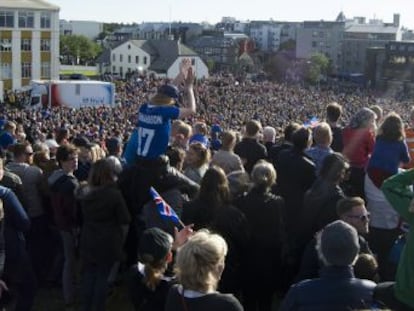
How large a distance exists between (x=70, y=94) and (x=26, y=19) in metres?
16.7

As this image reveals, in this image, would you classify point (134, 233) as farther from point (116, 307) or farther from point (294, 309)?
point (294, 309)

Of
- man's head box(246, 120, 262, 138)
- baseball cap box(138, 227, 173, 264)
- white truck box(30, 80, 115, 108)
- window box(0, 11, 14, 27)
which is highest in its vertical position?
window box(0, 11, 14, 27)

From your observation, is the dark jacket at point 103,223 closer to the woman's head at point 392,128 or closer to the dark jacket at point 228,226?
the dark jacket at point 228,226

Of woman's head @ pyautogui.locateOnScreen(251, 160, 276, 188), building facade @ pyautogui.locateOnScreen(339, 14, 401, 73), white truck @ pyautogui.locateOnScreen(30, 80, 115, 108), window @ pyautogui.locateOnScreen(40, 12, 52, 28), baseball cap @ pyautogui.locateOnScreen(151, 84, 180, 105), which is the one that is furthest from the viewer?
building facade @ pyautogui.locateOnScreen(339, 14, 401, 73)

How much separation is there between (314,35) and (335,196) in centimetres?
11110

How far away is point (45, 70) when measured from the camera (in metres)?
58.3

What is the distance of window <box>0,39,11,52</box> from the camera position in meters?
56.2

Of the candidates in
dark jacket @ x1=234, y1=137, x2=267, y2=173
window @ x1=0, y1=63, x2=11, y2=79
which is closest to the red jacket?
dark jacket @ x1=234, y1=137, x2=267, y2=173

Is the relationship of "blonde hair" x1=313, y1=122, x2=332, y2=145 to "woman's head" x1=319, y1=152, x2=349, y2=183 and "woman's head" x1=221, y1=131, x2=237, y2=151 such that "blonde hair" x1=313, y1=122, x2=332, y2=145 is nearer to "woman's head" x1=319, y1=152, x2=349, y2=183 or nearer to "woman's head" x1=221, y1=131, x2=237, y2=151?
"woman's head" x1=221, y1=131, x2=237, y2=151

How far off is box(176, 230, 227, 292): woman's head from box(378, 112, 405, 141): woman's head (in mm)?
2905

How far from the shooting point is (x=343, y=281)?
12.1 feet

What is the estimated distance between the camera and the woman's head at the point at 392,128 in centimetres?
603

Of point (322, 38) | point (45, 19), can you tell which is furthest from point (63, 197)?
point (322, 38)

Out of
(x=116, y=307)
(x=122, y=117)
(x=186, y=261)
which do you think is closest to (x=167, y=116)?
(x=116, y=307)
